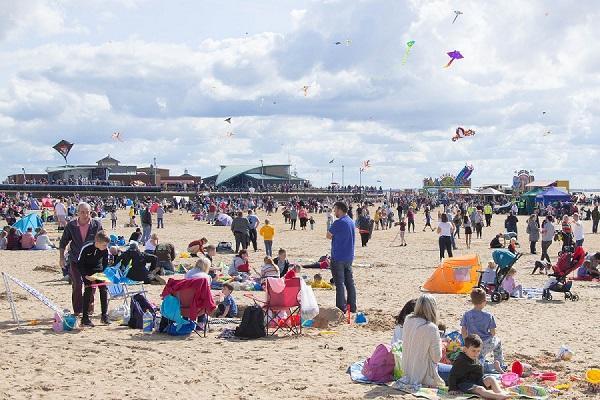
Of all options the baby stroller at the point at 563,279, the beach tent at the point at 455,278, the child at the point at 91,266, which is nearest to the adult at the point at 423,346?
the child at the point at 91,266

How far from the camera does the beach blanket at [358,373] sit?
23.1ft

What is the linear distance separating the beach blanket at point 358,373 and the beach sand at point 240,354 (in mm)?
88

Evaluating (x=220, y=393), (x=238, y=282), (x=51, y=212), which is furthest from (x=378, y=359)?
(x=51, y=212)

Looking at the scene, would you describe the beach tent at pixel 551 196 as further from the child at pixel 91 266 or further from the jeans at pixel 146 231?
the child at pixel 91 266

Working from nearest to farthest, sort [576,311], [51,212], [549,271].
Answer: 1. [576,311]
2. [549,271]
3. [51,212]

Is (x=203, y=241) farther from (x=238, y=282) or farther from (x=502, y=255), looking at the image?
(x=502, y=255)

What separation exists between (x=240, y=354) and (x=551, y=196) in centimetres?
4663

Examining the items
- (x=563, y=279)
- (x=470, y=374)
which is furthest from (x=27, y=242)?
(x=470, y=374)

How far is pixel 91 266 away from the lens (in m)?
9.48

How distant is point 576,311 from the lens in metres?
11.7

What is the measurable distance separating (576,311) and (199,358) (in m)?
6.41

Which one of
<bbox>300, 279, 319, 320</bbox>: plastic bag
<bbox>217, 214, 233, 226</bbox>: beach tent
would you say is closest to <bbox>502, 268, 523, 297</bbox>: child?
<bbox>300, 279, 319, 320</bbox>: plastic bag

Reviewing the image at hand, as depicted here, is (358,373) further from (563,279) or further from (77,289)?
(563,279)

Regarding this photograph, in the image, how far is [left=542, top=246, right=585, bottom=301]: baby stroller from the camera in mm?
12828
